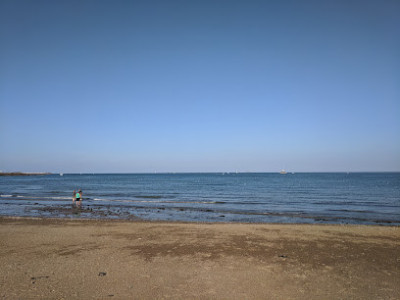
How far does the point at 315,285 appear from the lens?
735 centimetres

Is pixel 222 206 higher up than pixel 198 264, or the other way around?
pixel 198 264

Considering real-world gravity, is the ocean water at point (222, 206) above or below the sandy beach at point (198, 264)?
below

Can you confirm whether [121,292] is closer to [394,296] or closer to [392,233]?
[394,296]

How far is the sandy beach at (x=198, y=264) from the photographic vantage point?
6.92 m

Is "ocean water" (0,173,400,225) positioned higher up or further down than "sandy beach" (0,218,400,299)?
further down

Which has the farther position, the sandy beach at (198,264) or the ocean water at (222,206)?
the ocean water at (222,206)

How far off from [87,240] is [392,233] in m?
15.0

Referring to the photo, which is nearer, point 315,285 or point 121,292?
point 121,292

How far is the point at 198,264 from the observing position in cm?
898

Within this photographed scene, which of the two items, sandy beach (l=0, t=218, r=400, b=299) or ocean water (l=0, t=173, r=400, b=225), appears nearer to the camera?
sandy beach (l=0, t=218, r=400, b=299)

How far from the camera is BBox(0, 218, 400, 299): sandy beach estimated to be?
6.92 meters

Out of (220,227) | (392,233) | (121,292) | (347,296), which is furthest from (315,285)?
(392,233)

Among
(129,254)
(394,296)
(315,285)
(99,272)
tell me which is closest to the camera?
(394,296)

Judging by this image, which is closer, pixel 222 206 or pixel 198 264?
pixel 198 264
